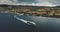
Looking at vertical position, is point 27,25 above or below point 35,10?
below

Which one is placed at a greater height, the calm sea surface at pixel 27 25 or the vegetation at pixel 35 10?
the vegetation at pixel 35 10

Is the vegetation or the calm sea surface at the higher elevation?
the vegetation

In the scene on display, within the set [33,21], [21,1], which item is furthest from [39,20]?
[21,1]

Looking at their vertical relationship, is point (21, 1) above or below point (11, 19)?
above

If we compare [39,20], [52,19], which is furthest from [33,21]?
[52,19]

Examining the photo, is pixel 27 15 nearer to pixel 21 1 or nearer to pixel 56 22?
pixel 21 1

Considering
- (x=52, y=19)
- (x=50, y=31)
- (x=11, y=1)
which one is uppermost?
(x=11, y=1)

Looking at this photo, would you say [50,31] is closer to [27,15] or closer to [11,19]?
[27,15]
